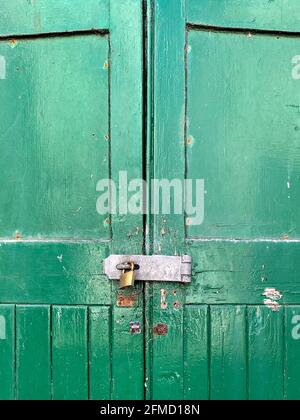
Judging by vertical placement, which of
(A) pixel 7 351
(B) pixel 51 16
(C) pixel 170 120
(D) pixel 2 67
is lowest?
(A) pixel 7 351

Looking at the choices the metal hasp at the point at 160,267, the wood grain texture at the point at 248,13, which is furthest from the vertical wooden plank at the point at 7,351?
the wood grain texture at the point at 248,13

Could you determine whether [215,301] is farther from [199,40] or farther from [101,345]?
[199,40]

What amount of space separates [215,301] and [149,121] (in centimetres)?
56

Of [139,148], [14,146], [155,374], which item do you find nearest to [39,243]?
[14,146]

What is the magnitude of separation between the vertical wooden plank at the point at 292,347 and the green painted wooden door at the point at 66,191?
43 centimetres

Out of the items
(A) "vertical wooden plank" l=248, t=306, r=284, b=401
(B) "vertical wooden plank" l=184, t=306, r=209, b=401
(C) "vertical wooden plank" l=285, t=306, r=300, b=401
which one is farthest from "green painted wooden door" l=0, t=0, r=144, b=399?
(C) "vertical wooden plank" l=285, t=306, r=300, b=401

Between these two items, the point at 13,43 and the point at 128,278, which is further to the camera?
the point at 13,43

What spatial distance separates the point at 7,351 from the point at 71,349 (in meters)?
0.20

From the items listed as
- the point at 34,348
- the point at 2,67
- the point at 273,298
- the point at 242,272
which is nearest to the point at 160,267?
the point at 242,272

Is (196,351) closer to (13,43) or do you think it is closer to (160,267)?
(160,267)

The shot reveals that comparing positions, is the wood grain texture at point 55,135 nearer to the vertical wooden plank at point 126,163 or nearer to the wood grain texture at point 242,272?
the vertical wooden plank at point 126,163

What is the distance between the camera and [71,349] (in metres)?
1.38
